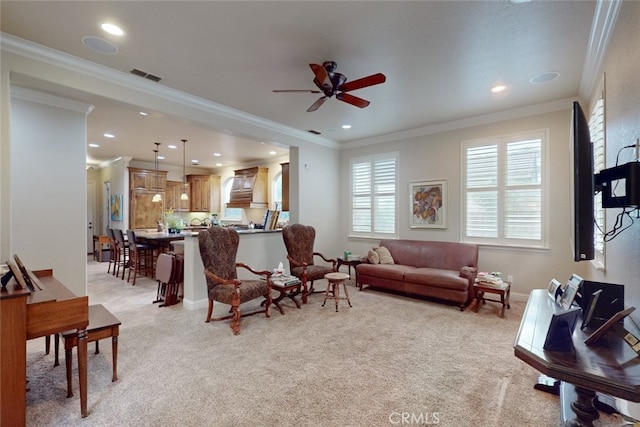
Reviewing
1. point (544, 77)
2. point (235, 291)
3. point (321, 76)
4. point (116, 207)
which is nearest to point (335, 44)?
point (321, 76)

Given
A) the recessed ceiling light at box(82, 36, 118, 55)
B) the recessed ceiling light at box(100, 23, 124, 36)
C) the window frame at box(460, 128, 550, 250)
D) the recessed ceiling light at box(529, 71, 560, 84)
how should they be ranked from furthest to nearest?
the window frame at box(460, 128, 550, 250) → the recessed ceiling light at box(529, 71, 560, 84) → the recessed ceiling light at box(82, 36, 118, 55) → the recessed ceiling light at box(100, 23, 124, 36)

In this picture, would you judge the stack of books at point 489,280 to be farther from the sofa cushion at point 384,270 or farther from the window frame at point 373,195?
the window frame at point 373,195

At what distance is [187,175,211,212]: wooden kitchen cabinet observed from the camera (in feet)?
32.4

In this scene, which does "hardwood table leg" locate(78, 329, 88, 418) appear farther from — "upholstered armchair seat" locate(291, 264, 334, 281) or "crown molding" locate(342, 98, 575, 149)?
"crown molding" locate(342, 98, 575, 149)

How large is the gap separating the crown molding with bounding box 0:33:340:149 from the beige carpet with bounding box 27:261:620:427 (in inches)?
112

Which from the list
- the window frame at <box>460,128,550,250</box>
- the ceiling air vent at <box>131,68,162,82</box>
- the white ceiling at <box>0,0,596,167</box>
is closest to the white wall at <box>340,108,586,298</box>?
the window frame at <box>460,128,550,250</box>

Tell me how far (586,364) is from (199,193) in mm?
10230

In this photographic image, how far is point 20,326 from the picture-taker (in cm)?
169

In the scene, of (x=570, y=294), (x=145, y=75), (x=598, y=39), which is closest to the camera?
(x=570, y=294)

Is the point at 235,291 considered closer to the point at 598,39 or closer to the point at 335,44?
the point at 335,44

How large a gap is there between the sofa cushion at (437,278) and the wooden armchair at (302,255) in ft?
4.18

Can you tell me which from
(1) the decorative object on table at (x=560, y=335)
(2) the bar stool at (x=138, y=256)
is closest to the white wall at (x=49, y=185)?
(2) the bar stool at (x=138, y=256)

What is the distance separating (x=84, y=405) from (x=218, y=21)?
303 cm

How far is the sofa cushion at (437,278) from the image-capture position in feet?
13.3
